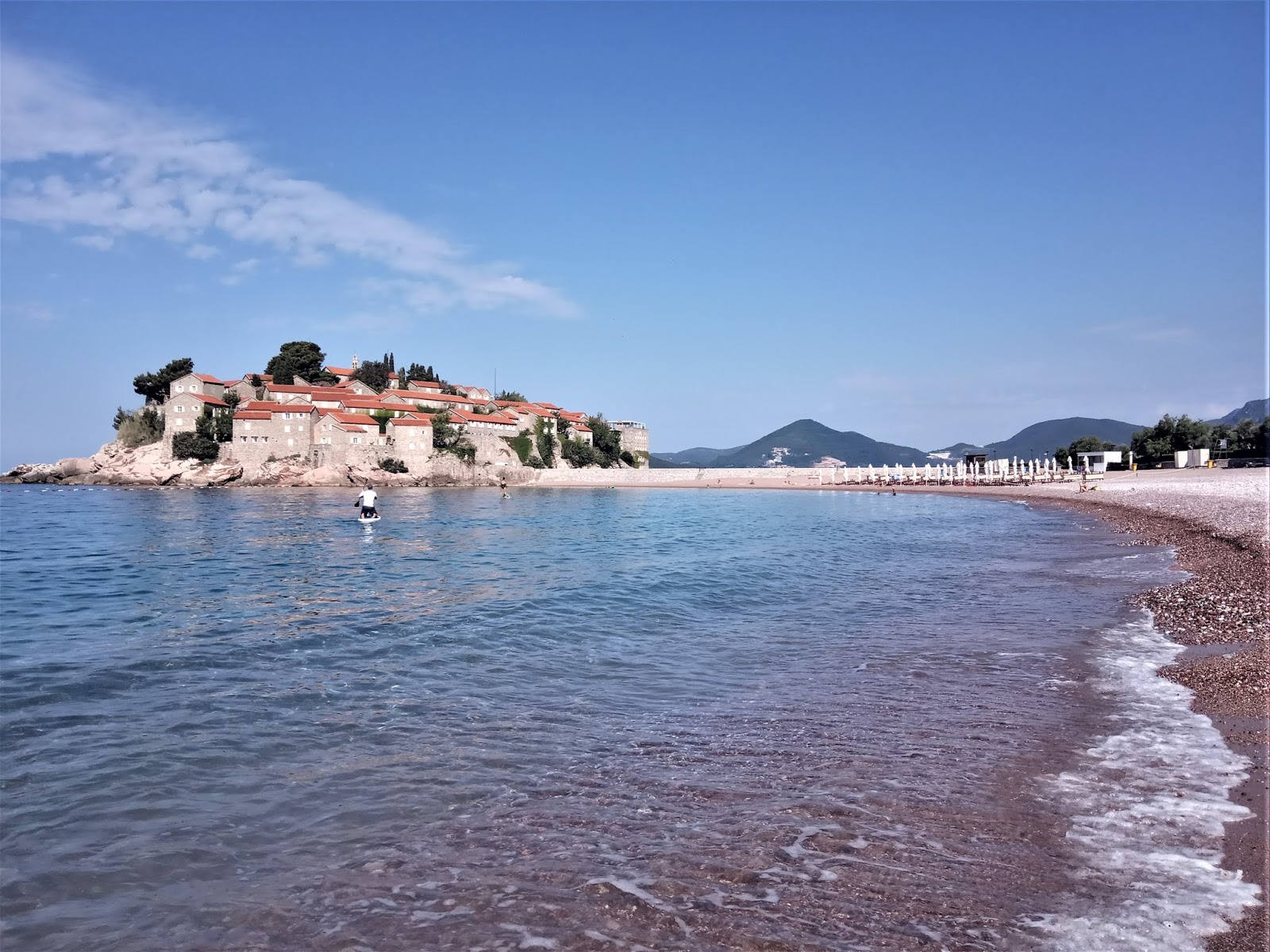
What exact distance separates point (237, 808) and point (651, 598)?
10539mm

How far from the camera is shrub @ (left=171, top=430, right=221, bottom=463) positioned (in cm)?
7612

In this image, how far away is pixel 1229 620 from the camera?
10.3 m

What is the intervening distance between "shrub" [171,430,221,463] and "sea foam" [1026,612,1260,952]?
8486 centimetres

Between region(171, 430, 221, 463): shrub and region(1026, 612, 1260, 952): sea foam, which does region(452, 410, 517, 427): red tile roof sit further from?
region(1026, 612, 1260, 952): sea foam

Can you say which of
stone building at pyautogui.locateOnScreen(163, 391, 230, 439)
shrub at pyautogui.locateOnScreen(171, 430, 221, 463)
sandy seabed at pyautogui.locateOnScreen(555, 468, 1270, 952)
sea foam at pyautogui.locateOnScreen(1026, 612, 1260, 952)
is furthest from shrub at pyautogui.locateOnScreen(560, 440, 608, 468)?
sea foam at pyautogui.locateOnScreen(1026, 612, 1260, 952)

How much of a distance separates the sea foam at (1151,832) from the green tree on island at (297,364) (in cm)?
9213

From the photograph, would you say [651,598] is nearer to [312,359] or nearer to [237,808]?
[237,808]

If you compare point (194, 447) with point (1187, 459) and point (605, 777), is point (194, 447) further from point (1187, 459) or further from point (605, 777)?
point (1187, 459)

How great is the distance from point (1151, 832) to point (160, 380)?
324ft

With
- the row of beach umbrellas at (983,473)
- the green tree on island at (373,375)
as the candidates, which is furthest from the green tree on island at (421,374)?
the row of beach umbrellas at (983,473)

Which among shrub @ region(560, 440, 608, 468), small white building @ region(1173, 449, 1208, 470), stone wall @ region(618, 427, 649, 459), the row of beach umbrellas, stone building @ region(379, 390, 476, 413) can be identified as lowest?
the row of beach umbrellas

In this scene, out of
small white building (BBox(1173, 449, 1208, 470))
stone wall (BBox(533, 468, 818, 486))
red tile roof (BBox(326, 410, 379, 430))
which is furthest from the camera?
stone wall (BBox(533, 468, 818, 486))

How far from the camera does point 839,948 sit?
3631 mm

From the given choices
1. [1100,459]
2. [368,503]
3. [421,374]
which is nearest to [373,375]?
[421,374]
